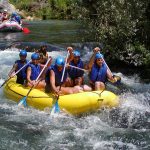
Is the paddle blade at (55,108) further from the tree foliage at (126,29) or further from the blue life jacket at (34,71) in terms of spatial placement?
the tree foliage at (126,29)

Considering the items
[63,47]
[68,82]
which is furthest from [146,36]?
[63,47]

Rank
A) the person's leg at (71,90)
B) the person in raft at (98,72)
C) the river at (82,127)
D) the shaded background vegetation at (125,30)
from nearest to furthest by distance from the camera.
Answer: the river at (82,127) → the person's leg at (71,90) → the person in raft at (98,72) → the shaded background vegetation at (125,30)

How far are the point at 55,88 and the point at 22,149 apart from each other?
92.4 inches

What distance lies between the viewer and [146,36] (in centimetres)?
1302

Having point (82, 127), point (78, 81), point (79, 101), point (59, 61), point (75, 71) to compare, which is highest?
point (59, 61)

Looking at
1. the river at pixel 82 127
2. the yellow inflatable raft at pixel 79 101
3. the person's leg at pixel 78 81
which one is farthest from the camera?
the person's leg at pixel 78 81

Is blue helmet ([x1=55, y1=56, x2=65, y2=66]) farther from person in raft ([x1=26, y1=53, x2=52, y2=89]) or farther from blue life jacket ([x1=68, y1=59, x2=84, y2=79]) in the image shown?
person in raft ([x1=26, y1=53, x2=52, y2=89])

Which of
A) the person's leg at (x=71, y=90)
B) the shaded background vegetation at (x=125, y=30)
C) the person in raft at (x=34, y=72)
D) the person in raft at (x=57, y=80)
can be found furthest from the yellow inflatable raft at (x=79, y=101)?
the shaded background vegetation at (x=125, y=30)

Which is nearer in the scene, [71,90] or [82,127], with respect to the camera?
[82,127]

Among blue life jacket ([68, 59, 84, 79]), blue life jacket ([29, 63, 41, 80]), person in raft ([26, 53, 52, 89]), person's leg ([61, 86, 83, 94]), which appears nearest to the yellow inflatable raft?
person's leg ([61, 86, 83, 94])

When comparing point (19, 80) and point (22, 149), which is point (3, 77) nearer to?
point (19, 80)

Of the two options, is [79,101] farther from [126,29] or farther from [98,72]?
[126,29]

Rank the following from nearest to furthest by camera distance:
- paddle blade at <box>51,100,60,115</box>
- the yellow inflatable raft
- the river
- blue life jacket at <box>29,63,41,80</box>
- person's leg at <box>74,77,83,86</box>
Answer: the river
the yellow inflatable raft
paddle blade at <box>51,100,60,115</box>
person's leg at <box>74,77,83,86</box>
blue life jacket at <box>29,63,41,80</box>

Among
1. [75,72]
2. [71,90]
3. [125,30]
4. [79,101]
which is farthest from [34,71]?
[125,30]
